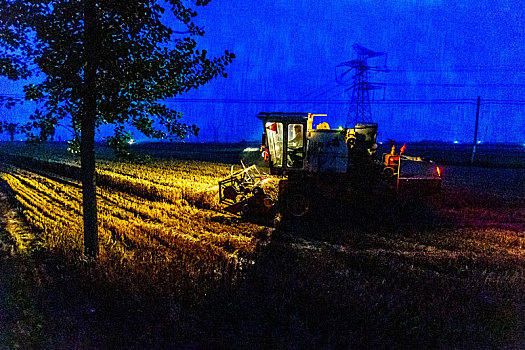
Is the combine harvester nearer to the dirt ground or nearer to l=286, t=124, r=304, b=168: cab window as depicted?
l=286, t=124, r=304, b=168: cab window

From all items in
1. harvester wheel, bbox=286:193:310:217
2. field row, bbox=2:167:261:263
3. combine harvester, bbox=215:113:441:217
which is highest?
combine harvester, bbox=215:113:441:217

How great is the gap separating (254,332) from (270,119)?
29.2 feet

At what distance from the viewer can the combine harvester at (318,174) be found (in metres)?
12.0

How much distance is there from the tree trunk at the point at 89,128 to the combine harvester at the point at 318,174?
573 centimetres

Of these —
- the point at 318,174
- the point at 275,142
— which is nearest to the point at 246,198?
the point at 275,142

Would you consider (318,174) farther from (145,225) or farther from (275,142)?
(145,225)

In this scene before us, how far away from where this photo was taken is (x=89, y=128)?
5430 millimetres

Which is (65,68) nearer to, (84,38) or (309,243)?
(84,38)

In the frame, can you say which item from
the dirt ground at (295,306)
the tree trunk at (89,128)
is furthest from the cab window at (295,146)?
the tree trunk at (89,128)

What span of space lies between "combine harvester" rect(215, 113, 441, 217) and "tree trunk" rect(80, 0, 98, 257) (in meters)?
5.73

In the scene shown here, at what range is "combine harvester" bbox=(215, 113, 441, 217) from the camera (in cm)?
1202

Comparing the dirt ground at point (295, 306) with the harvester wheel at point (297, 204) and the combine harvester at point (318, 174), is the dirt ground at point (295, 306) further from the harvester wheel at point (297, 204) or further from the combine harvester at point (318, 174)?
the combine harvester at point (318, 174)

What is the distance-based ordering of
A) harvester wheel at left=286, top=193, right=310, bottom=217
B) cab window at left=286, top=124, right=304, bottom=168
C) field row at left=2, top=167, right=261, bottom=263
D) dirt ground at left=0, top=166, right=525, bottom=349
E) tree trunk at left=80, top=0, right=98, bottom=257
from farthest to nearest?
harvester wheel at left=286, top=193, right=310, bottom=217
cab window at left=286, top=124, right=304, bottom=168
field row at left=2, top=167, right=261, bottom=263
tree trunk at left=80, top=0, right=98, bottom=257
dirt ground at left=0, top=166, right=525, bottom=349

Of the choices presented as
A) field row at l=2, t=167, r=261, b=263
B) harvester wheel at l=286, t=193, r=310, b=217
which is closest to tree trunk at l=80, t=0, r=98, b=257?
field row at l=2, t=167, r=261, b=263
